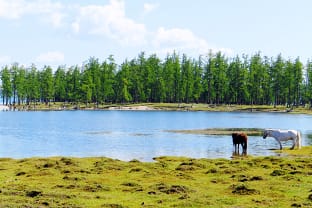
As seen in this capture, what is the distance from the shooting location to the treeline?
161875 mm

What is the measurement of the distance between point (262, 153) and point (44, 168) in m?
20.5

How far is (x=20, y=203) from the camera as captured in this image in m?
19.1

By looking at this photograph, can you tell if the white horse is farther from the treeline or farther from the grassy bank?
the treeline

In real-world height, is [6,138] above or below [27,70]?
below

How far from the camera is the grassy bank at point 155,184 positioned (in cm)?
1984

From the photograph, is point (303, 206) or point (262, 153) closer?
point (303, 206)

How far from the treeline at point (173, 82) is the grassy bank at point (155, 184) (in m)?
130

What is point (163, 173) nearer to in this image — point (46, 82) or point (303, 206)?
point (303, 206)

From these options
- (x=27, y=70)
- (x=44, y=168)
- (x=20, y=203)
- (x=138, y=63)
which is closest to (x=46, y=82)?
(x=27, y=70)

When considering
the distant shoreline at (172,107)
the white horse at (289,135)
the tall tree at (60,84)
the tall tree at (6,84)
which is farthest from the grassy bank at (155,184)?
the tall tree at (60,84)

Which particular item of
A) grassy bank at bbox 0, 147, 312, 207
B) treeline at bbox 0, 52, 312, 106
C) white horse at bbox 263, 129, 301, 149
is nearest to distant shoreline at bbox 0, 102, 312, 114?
treeline at bbox 0, 52, 312, 106

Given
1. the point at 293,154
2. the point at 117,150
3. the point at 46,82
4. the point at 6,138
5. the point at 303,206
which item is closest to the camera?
the point at 303,206

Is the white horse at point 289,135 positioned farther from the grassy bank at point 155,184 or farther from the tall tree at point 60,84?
the tall tree at point 60,84

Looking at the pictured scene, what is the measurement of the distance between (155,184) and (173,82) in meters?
146
